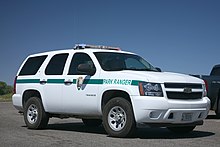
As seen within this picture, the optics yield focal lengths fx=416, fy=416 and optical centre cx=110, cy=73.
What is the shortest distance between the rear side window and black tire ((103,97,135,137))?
292cm

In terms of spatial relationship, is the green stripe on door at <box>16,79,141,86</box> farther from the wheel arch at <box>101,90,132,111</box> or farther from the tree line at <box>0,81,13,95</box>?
the tree line at <box>0,81,13,95</box>

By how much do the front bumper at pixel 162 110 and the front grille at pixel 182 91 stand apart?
114 mm

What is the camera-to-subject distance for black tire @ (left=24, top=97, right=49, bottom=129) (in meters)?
10.2

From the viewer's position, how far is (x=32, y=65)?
10984 millimetres

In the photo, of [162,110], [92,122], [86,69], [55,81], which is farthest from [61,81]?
[162,110]

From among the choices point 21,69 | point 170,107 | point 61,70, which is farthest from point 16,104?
point 170,107

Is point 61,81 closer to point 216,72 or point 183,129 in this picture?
point 183,129

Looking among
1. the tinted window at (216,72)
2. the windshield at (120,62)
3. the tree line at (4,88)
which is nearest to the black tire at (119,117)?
the windshield at (120,62)

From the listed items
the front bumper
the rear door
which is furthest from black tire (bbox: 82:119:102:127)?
the front bumper

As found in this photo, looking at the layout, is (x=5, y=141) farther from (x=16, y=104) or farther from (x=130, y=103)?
(x=16, y=104)

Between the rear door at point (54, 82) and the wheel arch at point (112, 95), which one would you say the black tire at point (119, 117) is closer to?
the wheel arch at point (112, 95)

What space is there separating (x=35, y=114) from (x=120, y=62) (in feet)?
8.83

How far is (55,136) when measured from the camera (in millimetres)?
8742

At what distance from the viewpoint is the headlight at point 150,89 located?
26.2ft
